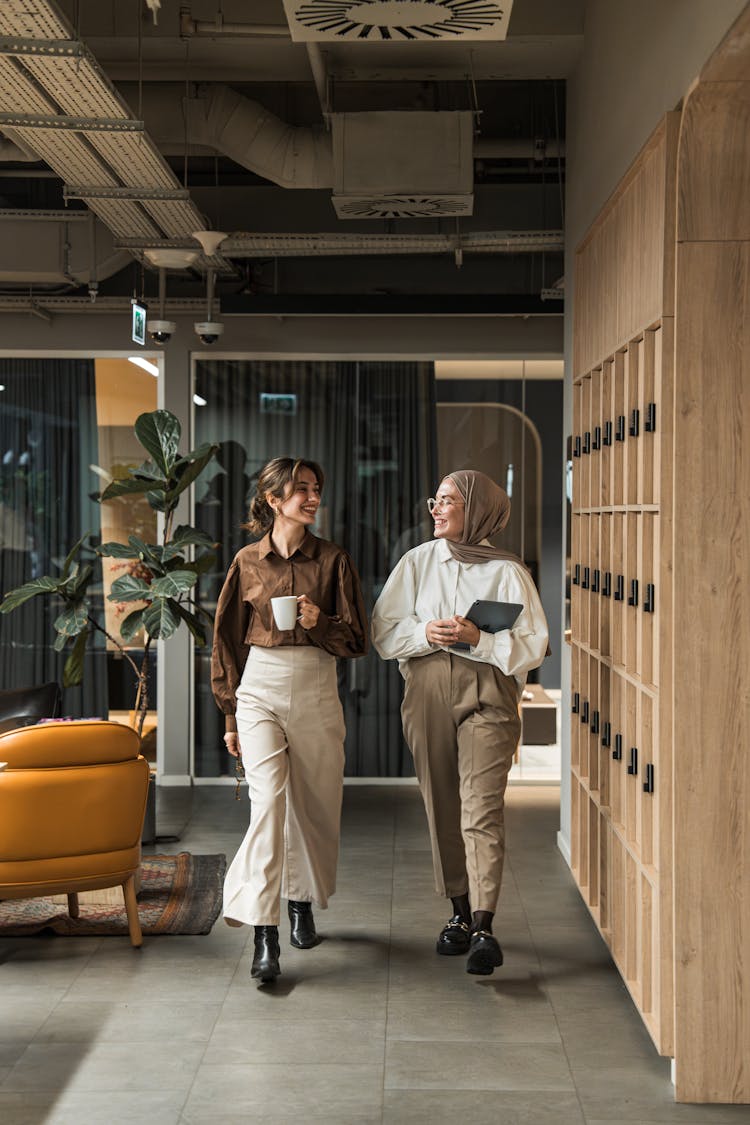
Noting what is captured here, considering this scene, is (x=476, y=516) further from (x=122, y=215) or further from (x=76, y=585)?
(x=76, y=585)

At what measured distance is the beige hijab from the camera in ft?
15.8

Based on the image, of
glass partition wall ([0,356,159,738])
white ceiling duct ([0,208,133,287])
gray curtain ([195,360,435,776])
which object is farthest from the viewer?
glass partition wall ([0,356,159,738])

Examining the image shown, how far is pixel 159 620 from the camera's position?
6.28 m

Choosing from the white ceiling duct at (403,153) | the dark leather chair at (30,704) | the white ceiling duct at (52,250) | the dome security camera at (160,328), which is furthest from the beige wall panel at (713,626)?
the white ceiling duct at (52,250)

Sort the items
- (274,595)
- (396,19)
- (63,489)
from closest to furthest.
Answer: (396,19) < (274,595) < (63,489)

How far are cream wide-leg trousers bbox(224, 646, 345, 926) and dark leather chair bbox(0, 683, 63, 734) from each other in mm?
2073

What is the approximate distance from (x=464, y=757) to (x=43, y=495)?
4631mm

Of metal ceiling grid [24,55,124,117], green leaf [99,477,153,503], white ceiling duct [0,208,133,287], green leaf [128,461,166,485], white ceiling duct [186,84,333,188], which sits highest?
white ceiling duct [186,84,333,188]

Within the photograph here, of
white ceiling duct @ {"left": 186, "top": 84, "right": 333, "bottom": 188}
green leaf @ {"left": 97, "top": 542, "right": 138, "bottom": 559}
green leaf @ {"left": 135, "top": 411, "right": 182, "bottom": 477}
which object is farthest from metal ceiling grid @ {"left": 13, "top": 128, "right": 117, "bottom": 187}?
green leaf @ {"left": 97, "top": 542, "right": 138, "bottom": 559}

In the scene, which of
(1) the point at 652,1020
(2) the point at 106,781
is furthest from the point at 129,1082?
(1) the point at 652,1020

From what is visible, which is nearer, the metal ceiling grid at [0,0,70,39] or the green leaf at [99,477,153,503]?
the metal ceiling grid at [0,0,70,39]

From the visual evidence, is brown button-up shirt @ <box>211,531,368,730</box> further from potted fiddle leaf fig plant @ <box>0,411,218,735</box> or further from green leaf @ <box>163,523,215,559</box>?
green leaf @ <box>163,523,215,559</box>

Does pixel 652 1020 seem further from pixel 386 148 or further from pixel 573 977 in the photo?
pixel 386 148

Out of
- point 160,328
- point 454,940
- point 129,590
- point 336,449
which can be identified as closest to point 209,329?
point 160,328
